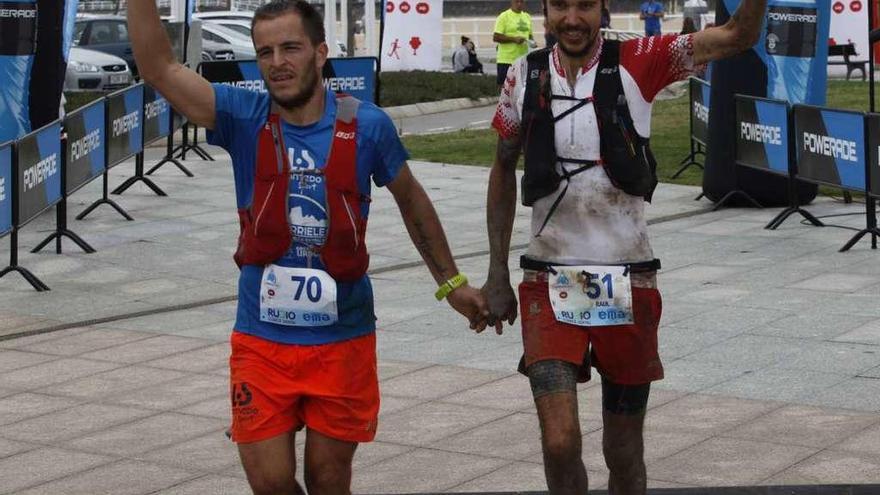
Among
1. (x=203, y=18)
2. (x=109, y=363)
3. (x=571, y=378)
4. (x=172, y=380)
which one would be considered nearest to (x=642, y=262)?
(x=571, y=378)

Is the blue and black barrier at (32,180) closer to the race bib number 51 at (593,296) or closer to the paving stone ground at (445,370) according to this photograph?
the paving stone ground at (445,370)

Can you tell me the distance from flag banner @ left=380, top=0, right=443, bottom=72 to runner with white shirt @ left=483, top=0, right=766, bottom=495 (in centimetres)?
1880

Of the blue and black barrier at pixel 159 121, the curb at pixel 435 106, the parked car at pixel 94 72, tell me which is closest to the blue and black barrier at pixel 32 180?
the blue and black barrier at pixel 159 121

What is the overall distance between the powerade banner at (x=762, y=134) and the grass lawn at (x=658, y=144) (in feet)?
8.22

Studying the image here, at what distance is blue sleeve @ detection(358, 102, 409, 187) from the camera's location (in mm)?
5215

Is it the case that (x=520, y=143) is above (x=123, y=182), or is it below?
above

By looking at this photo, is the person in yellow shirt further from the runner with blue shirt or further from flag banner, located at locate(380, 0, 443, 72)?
the runner with blue shirt

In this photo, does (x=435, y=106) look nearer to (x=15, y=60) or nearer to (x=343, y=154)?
(x=15, y=60)

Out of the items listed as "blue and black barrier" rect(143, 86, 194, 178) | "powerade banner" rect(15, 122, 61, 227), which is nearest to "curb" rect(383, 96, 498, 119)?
"blue and black barrier" rect(143, 86, 194, 178)

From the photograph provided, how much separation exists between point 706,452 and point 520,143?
87.3 inches

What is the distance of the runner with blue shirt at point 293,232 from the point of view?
5102mm

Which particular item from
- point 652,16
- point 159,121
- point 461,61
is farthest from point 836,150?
point 652,16

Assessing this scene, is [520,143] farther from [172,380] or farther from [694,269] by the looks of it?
[694,269]

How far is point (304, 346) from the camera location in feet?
17.0
